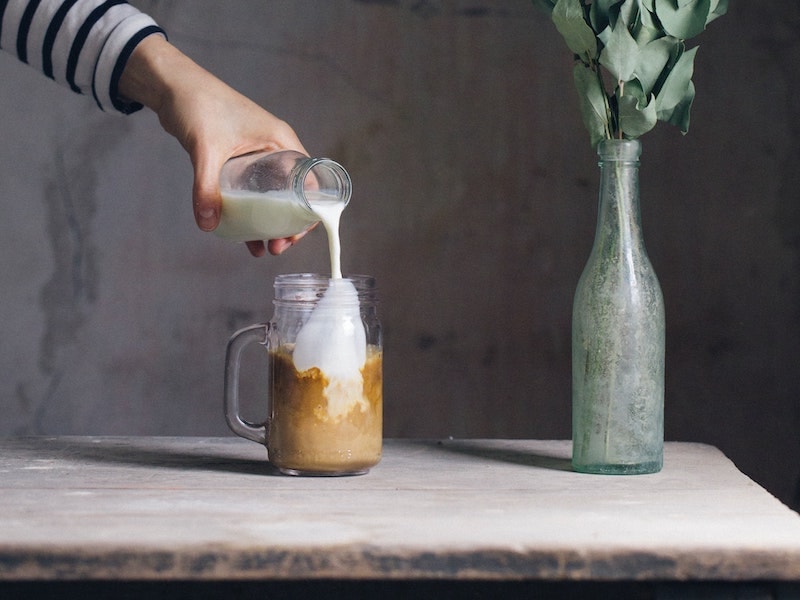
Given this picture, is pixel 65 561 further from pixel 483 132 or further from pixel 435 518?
pixel 483 132

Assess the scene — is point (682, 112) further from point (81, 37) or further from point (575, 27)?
point (81, 37)

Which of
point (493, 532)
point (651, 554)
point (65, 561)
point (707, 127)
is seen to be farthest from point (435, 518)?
point (707, 127)

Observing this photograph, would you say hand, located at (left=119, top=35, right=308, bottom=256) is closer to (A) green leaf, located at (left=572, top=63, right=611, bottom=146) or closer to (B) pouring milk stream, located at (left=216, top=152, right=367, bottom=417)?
(B) pouring milk stream, located at (left=216, top=152, right=367, bottom=417)

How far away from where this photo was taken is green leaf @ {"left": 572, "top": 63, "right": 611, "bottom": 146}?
1122 mm

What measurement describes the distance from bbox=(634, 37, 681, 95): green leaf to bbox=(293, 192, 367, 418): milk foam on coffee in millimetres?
384

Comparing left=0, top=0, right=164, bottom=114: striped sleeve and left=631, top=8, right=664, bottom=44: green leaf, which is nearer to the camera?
left=631, top=8, right=664, bottom=44: green leaf

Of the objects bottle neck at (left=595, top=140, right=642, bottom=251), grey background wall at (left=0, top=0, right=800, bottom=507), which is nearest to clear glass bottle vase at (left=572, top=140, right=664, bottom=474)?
bottle neck at (left=595, top=140, right=642, bottom=251)

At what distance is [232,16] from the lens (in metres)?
1.91

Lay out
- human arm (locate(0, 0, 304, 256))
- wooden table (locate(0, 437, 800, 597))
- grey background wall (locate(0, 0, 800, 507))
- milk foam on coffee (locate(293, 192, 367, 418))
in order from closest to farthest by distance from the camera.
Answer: wooden table (locate(0, 437, 800, 597))
milk foam on coffee (locate(293, 192, 367, 418))
human arm (locate(0, 0, 304, 256))
grey background wall (locate(0, 0, 800, 507))

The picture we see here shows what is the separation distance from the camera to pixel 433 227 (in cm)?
191

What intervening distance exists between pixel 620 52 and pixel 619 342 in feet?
0.99

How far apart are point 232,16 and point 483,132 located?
510mm

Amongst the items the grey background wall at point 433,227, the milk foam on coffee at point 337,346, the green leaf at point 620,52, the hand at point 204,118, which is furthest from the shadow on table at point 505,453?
the grey background wall at point 433,227

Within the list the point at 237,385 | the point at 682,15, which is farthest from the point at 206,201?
the point at 682,15
